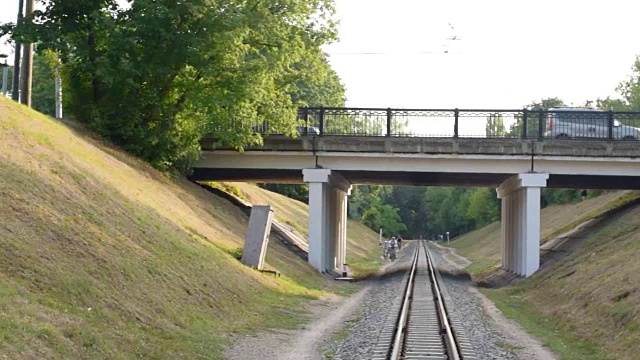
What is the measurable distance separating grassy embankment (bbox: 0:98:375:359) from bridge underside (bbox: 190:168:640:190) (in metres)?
10.9

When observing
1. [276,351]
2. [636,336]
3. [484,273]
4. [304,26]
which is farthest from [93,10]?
[484,273]

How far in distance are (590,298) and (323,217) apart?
14.0 metres

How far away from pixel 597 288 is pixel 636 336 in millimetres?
5830

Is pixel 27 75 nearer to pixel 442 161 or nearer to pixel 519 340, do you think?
pixel 442 161

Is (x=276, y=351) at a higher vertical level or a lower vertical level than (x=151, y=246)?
lower

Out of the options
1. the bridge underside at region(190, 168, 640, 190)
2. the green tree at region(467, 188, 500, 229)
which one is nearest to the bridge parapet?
the bridge underside at region(190, 168, 640, 190)

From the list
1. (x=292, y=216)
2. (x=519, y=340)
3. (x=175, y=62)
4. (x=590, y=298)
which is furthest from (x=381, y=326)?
(x=292, y=216)

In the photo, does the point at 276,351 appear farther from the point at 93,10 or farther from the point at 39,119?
the point at 93,10

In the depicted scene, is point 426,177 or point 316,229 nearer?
point 316,229

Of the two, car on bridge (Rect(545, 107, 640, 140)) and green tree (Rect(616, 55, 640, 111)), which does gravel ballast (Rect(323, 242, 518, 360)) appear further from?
green tree (Rect(616, 55, 640, 111))

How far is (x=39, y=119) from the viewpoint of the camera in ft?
78.5

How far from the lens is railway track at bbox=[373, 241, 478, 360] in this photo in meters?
15.0

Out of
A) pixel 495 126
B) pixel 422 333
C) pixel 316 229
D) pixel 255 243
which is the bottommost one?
pixel 422 333

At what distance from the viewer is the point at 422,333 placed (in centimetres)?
1767
